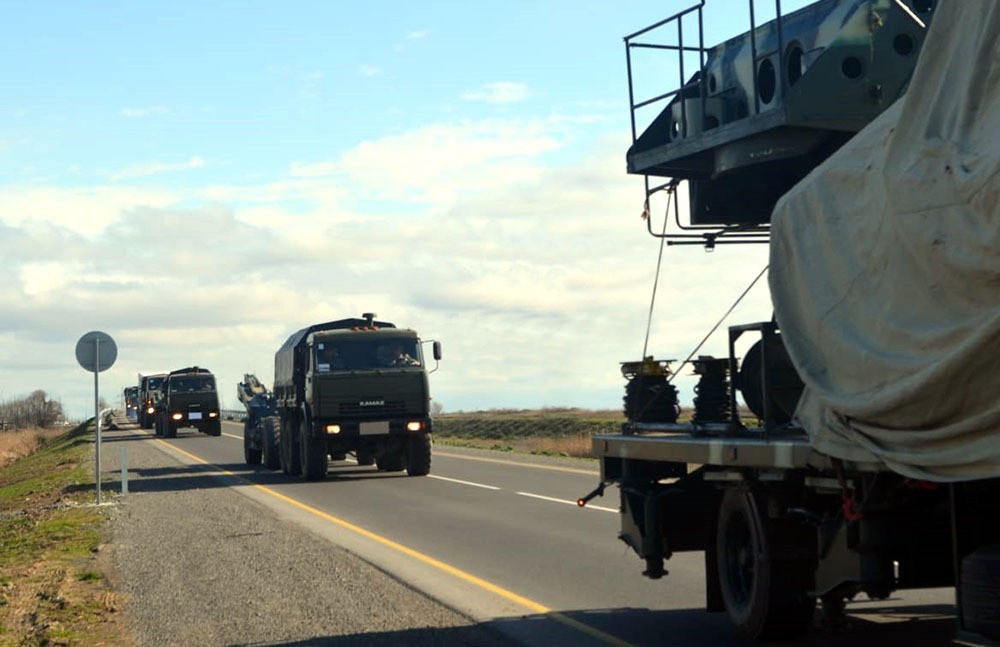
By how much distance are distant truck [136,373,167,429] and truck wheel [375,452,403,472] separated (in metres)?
39.9

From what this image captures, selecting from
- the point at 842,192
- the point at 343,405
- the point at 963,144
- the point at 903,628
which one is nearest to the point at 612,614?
the point at 903,628

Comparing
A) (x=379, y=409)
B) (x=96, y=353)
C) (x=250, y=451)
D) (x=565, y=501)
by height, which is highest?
(x=96, y=353)

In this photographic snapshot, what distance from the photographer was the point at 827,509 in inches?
313

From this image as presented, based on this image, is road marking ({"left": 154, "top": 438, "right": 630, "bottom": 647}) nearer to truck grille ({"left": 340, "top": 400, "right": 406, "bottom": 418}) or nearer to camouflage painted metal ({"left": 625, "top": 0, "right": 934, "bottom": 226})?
camouflage painted metal ({"left": 625, "top": 0, "right": 934, "bottom": 226})

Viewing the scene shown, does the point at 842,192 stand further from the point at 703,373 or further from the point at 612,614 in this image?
the point at 612,614

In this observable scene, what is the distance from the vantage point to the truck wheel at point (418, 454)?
90.3 feet

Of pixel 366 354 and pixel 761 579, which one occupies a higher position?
pixel 366 354

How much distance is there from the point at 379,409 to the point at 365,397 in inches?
14.0

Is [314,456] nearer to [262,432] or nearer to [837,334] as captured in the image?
[262,432]

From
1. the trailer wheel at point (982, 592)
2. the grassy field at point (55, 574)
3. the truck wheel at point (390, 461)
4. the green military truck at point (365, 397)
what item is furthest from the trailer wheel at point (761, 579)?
the truck wheel at point (390, 461)

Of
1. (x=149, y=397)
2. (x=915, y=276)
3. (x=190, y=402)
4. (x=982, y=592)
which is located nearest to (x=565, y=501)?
(x=915, y=276)

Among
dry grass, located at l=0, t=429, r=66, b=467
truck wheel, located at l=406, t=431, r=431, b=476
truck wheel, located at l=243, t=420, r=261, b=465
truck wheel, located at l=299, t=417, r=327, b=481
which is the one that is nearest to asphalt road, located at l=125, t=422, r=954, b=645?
truck wheel, located at l=299, t=417, r=327, b=481

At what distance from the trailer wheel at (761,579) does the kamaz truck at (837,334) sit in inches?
0.6

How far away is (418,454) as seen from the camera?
27547 mm
